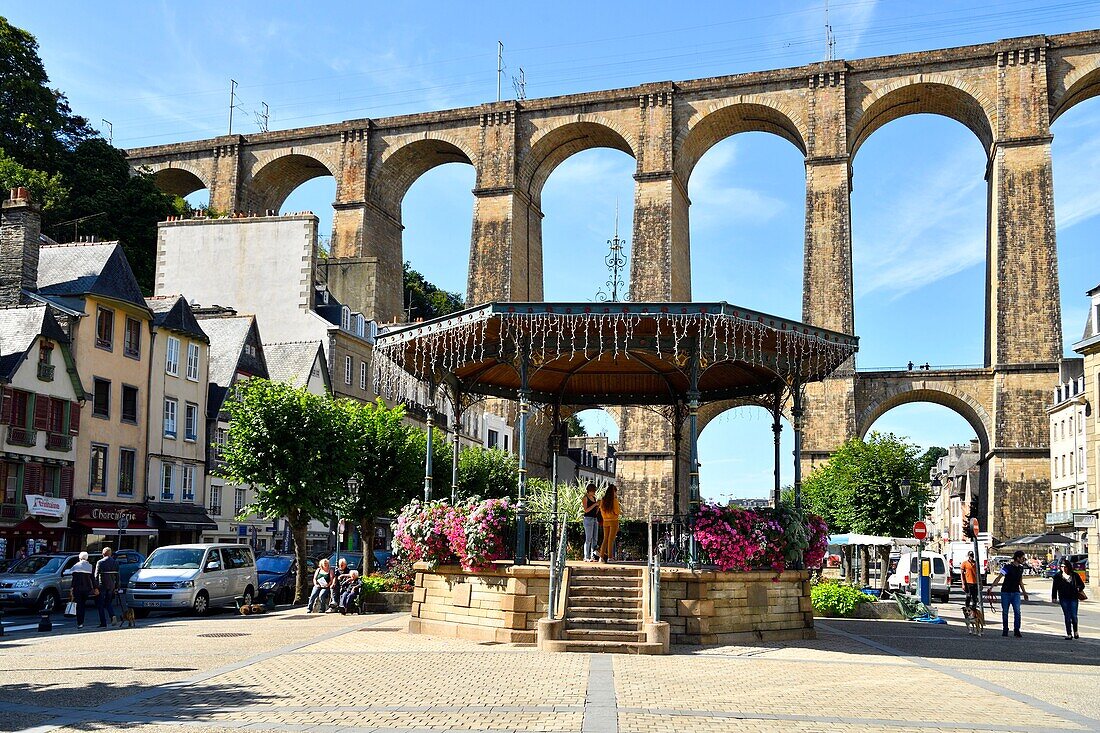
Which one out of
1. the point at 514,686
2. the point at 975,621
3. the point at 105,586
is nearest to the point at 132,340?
the point at 105,586

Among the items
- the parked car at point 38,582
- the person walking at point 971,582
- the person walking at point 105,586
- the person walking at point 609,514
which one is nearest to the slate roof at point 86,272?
the parked car at point 38,582

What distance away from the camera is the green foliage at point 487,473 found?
→ 39.9m

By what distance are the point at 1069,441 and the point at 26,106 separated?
5129cm

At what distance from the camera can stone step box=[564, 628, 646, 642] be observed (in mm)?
14172

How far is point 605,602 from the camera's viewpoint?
14.9 meters

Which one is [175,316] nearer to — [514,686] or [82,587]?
[82,587]

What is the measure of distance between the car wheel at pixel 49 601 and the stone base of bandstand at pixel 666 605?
35.6ft

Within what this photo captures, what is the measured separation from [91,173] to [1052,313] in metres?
45.2

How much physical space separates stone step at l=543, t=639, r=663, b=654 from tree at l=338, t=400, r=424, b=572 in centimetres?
1586

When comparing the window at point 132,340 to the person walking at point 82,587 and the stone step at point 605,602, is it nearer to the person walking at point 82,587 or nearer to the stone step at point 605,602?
the person walking at point 82,587

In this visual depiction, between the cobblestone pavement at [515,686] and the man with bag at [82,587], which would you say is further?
the man with bag at [82,587]

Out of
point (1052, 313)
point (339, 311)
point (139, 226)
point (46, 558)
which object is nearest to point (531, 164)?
point (339, 311)

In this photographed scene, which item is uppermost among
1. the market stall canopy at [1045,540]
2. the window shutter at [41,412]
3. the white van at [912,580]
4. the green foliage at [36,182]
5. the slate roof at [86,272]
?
the green foliage at [36,182]

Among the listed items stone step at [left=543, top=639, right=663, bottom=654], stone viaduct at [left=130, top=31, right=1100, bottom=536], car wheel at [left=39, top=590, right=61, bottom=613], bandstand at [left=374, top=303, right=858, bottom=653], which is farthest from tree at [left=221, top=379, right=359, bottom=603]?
stone viaduct at [left=130, top=31, right=1100, bottom=536]
